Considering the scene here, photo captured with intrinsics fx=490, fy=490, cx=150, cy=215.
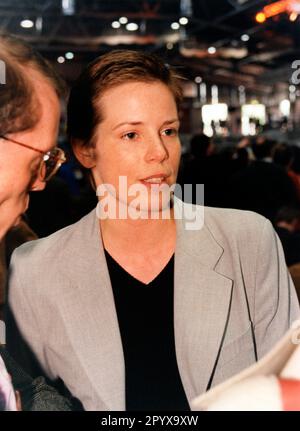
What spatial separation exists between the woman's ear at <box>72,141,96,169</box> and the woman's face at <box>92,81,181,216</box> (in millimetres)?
18

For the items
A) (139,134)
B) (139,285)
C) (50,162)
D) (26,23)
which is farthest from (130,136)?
(26,23)

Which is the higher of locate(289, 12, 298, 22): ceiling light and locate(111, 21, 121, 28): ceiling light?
locate(289, 12, 298, 22): ceiling light

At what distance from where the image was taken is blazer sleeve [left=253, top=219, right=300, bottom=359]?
34.6 inches

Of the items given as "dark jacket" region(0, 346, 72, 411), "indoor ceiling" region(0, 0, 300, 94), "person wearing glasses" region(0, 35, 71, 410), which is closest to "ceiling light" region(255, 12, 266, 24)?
"indoor ceiling" region(0, 0, 300, 94)

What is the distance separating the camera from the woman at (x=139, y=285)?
835 millimetres

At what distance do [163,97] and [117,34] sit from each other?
10.9 inches

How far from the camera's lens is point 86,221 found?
0.95 m

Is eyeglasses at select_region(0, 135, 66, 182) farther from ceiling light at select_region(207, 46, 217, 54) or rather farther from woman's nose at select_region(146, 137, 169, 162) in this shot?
ceiling light at select_region(207, 46, 217, 54)

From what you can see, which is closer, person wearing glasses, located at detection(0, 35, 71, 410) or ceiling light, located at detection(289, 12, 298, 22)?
person wearing glasses, located at detection(0, 35, 71, 410)

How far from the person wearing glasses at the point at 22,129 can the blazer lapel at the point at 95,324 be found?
0.12 meters

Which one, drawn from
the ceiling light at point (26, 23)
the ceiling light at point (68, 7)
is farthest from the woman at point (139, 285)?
the ceiling light at point (68, 7)

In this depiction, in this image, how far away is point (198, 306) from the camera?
0.87 meters

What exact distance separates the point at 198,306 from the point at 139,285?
12 cm

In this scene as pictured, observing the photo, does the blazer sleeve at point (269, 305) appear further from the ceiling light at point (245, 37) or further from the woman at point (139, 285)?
the ceiling light at point (245, 37)
